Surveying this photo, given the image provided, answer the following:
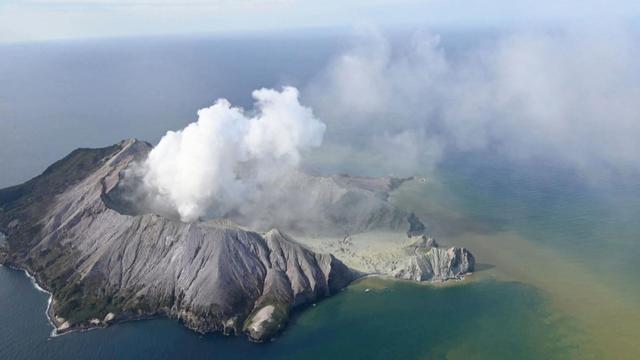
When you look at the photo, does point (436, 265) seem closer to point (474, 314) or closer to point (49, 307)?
point (474, 314)

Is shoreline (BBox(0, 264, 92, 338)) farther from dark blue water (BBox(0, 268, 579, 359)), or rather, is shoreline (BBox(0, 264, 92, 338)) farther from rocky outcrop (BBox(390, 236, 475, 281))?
rocky outcrop (BBox(390, 236, 475, 281))

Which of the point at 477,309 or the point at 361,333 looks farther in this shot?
the point at 477,309

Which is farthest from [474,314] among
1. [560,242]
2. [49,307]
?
[49,307]

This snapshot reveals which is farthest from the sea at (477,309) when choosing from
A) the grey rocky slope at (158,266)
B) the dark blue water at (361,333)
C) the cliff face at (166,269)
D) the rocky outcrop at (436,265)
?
the cliff face at (166,269)

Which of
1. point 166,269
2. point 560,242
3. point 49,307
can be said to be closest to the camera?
point 49,307

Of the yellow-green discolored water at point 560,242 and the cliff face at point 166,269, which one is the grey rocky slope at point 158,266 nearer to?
the cliff face at point 166,269

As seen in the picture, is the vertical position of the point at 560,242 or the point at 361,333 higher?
the point at 560,242
